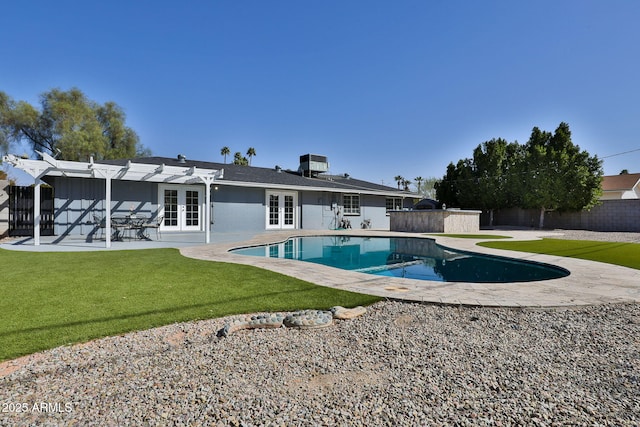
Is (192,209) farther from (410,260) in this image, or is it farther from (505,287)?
(505,287)

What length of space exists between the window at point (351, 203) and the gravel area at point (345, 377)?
52.4 feet

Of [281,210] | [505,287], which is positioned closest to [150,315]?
[505,287]

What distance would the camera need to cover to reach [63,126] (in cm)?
2694

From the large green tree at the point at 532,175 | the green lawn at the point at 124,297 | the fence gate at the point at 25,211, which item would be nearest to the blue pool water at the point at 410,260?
the green lawn at the point at 124,297

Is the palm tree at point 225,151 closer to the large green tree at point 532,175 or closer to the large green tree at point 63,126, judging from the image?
the large green tree at point 63,126

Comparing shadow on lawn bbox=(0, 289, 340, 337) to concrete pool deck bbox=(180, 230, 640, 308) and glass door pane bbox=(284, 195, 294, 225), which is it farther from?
glass door pane bbox=(284, 195, 294, 225)

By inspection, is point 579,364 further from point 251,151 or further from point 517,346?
point 251,151

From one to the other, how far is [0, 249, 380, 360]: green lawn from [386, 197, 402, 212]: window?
54.0 ft

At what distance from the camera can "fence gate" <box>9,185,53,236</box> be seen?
486 inches

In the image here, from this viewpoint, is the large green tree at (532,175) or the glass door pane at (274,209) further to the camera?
the large green tree at (532,175)

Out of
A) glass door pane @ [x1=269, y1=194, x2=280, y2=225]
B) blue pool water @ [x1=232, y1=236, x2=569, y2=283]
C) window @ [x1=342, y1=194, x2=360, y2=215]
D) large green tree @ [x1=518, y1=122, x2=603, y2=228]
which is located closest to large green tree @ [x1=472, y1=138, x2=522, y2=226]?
large green tree @ [x1=518, y1=122, x2=603, y2=228]

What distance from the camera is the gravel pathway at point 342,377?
5.84 feet

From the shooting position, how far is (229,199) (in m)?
15.0

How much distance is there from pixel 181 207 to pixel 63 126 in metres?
21.5
